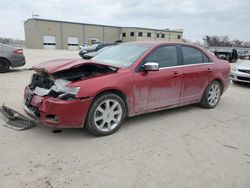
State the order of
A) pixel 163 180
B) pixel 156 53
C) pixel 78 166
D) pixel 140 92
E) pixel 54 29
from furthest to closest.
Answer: pixel 54 29 → pixel 156 53 → pixel 140 92 → pixel 78 166 → pixel 163 180

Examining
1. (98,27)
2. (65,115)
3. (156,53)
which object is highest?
(98,27)

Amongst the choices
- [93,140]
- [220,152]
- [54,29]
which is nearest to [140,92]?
[93,140]

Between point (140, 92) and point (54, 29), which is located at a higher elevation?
point (54, 29)

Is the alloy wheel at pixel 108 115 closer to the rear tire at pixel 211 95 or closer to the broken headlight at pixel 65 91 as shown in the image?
the broken headlight at pixel 65 91

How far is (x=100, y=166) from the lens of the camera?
9.32ft

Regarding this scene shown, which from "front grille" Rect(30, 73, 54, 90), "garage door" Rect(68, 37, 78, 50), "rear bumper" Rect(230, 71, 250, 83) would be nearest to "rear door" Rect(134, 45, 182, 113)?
"front grille" Rect(30, 73, 54, 90)

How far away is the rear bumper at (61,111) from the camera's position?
3229mm

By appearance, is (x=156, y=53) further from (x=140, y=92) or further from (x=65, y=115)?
(x=65, y=115)

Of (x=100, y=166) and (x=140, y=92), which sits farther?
(x=140, y=92)

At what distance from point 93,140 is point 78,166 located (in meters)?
0.74

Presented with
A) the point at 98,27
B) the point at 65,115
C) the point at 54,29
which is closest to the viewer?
the point at 65,115

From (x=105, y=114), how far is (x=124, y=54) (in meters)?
1.39

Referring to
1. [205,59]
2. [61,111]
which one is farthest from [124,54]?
[205,59]

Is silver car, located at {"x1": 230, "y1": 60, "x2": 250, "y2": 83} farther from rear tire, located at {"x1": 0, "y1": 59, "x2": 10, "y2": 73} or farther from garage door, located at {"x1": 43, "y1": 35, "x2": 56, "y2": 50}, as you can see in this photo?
garage door, located at {"x1": 43, "y1": 35, "x2": 56, "y2": 50}
